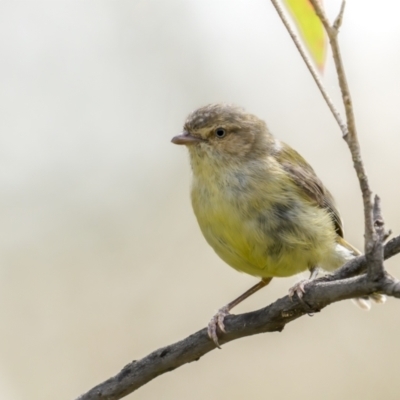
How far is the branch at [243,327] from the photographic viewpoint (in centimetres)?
283

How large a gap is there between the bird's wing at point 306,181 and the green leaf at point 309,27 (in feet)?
7.64

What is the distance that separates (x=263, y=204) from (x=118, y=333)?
138 inches

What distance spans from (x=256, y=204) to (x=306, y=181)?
1.77ft

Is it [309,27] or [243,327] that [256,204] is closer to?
[243,327]

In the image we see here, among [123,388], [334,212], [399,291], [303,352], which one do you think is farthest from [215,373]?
[399,291]

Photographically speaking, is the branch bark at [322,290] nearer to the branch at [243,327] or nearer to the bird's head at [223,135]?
the branch at [243,327]

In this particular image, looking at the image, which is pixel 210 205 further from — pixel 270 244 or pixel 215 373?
pixel 215 373

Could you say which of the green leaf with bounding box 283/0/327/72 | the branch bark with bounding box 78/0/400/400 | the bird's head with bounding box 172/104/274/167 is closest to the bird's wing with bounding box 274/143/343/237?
the bird's head with bounding box 172/104/274/167

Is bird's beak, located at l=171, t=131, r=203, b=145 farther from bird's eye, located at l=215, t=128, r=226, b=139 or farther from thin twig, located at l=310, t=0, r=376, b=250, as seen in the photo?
thin twig, located at l=310, t=0, r=376, b=250

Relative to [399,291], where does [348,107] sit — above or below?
above

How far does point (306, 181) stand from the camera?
4656mm

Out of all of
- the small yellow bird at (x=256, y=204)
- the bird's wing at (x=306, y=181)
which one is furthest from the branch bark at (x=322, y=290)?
the bird's wing at (x=306, y=181)

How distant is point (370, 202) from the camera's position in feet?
7.38

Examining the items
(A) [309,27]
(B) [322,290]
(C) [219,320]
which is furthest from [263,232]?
(A) [309,27]
